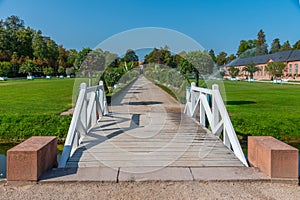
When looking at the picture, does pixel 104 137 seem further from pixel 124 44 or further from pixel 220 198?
pixel 220 198

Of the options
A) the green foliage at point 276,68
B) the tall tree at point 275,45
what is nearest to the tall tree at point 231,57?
the tall tree at point 275,45

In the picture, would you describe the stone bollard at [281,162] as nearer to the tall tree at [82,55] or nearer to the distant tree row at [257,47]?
the tall tree at [82,55]

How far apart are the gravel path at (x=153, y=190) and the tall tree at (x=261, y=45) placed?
92.1 meters

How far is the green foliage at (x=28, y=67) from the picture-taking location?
50.0 meters

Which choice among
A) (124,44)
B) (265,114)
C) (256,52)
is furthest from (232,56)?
(124,44)

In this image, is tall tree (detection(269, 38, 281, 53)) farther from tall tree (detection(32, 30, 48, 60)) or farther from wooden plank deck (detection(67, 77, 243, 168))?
wooden plank deck (detection(67, 77, 243, 168))

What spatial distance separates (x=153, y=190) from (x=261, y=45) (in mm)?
98882

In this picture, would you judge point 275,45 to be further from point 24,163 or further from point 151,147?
point 24,163

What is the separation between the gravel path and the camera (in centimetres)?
300

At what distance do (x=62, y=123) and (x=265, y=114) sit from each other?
6.50m

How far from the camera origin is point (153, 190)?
3129 millimetres

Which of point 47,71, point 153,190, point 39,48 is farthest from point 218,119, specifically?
point 39,48

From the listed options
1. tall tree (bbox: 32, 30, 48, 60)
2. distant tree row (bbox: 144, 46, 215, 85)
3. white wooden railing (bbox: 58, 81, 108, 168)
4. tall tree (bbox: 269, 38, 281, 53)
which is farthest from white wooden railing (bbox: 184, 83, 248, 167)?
tall tree (bbox: 269, 38, 281, 53)

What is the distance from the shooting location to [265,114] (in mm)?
10078
